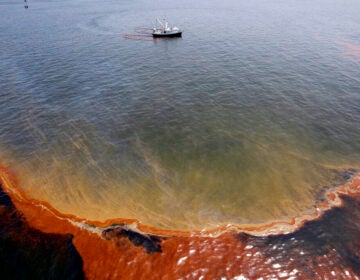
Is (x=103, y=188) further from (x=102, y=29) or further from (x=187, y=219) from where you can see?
(x=102, y=29)

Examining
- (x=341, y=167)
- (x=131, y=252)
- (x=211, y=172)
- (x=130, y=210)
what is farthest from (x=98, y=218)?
(x=341, y=167)

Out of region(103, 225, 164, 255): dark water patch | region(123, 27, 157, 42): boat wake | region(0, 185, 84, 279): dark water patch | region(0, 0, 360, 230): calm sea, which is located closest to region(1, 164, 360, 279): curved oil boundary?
region(103, 225, 164, 255): dark water patch

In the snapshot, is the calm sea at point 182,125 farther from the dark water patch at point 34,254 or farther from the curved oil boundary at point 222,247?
the dark water patch at point 34,254

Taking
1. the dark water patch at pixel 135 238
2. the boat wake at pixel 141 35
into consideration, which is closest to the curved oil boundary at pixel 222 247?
the dark water patch at pixel 135 238

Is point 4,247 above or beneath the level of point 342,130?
beneath

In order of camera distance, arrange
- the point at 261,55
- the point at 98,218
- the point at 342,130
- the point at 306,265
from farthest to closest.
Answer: the point at 261,55 → the point at 342,130 → the point at 98,218 → the point at 306,265
